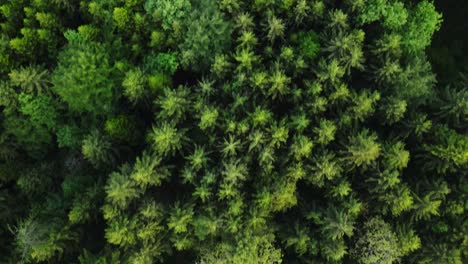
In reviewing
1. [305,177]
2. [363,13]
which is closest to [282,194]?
[305,177]

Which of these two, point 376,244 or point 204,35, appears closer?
point 376,244

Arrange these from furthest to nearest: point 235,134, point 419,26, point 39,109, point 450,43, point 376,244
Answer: point 450,43, point 419,26, point 39,109, point 235,134, point 376,244

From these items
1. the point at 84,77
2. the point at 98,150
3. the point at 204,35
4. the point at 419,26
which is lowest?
the point at 98,150

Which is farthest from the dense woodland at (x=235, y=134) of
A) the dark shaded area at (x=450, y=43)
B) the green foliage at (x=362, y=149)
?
the dark shaded area at (x=450, y=43)

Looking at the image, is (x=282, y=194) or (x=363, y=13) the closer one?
(x=282, y=194)

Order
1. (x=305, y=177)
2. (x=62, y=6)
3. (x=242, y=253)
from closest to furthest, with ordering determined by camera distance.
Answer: (x=242, y=253), (x=305, y=177), (x=62, y=6)

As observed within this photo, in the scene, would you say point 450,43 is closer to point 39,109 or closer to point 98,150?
point 98,150

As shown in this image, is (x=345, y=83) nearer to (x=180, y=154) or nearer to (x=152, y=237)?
(x=180, y=154)

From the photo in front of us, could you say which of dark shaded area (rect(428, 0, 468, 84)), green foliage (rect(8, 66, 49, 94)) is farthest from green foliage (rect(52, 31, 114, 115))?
dark shaded area (rect(428, 0, 468, 84))

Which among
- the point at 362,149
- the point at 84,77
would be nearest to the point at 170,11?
the point at 84,77
